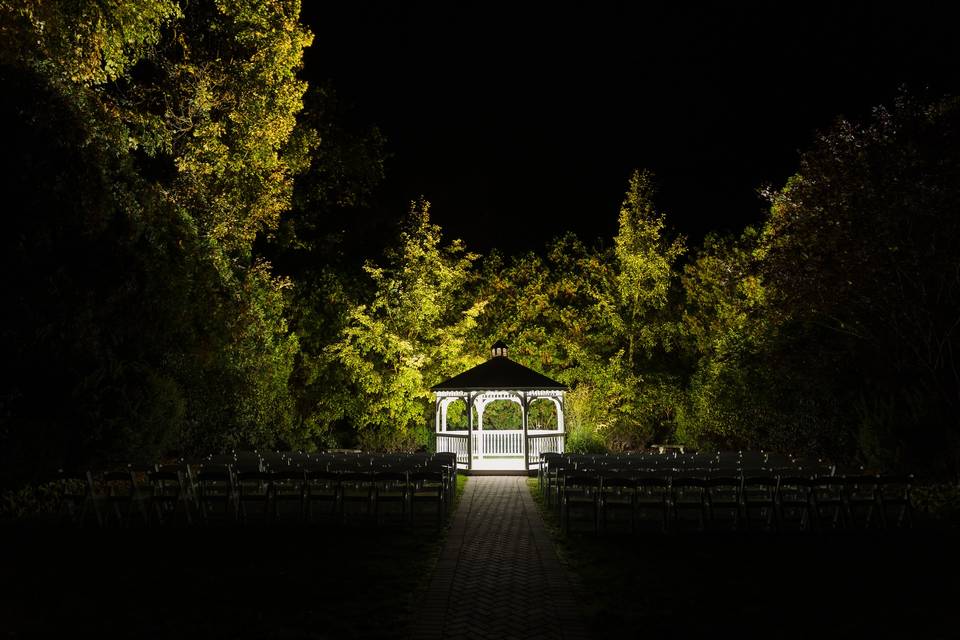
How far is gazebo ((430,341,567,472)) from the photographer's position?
72.6 ft

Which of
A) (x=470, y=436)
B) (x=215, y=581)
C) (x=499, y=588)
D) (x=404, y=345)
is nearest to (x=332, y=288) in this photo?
(x=404, y=345)

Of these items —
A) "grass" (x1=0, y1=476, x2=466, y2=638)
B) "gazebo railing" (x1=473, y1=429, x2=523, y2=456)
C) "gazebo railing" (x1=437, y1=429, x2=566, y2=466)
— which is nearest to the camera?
"grass" (x1=0, y1=476, x2=466, y2=638)

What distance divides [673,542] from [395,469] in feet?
19.3

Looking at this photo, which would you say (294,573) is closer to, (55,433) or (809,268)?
(55,433)

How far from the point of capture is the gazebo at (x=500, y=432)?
2214 cm

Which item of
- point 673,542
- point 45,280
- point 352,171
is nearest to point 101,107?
point 45,280

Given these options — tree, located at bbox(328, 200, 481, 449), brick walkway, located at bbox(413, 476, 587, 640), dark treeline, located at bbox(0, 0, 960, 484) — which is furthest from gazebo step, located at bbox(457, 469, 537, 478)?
brick walkway, located at bbox(413, 476, 587, 640)

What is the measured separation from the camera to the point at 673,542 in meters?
Answer: 10.6

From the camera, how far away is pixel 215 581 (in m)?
8.10

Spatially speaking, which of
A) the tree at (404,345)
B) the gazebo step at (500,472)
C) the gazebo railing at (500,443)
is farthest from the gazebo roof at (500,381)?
the tree at (404,345)

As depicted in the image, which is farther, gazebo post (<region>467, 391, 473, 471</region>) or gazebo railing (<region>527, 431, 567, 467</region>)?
gazebo railing (<region>527, 431, 567, 467</region>)

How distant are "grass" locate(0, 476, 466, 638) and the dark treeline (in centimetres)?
392

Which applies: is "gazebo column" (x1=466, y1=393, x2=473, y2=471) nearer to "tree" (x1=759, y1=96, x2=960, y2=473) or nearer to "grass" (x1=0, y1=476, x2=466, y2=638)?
"tree" (x1=759, y1=96, x2=960, y2=473)

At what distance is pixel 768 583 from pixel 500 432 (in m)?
15.6
